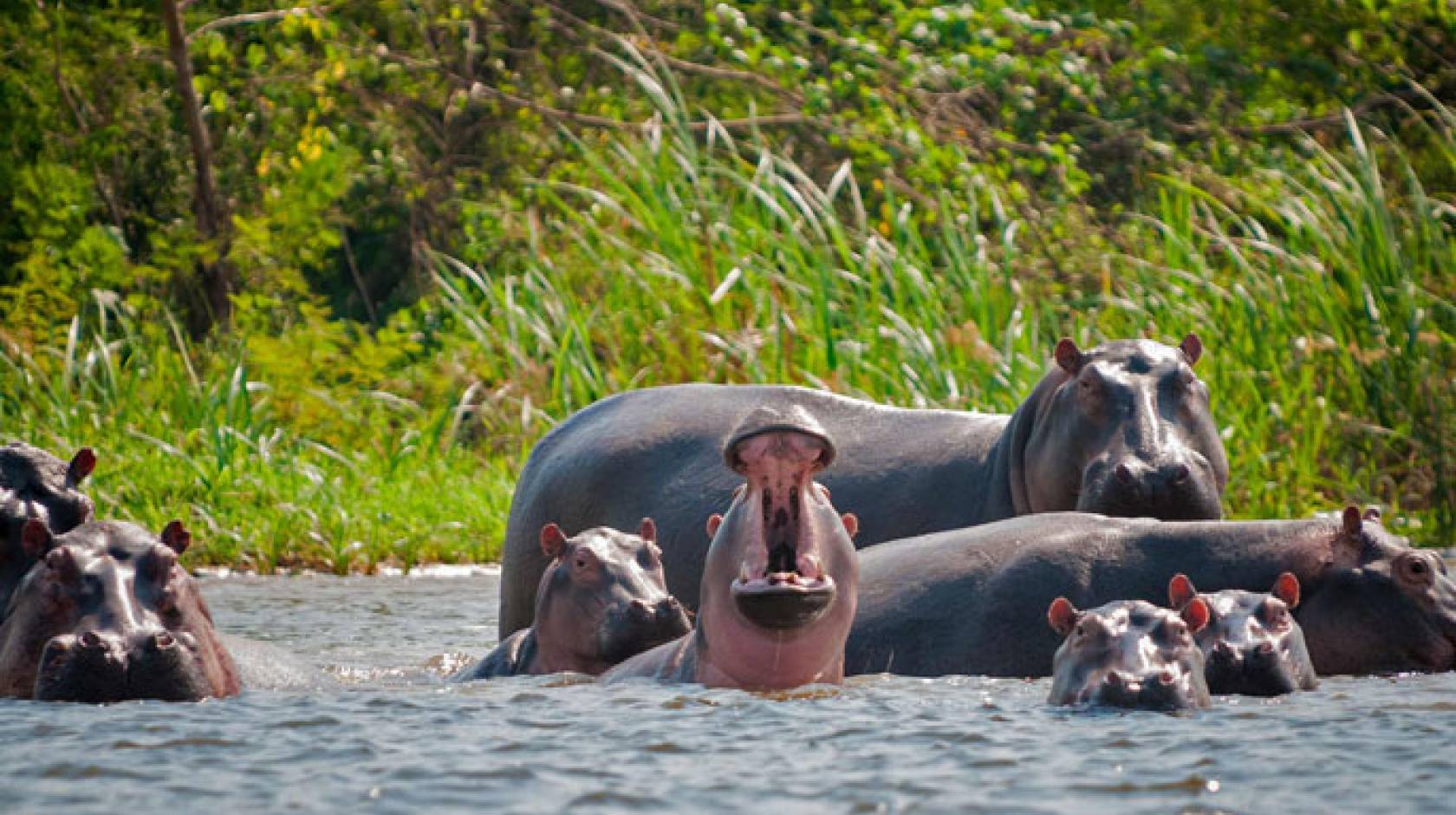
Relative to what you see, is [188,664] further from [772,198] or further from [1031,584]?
[772,198]

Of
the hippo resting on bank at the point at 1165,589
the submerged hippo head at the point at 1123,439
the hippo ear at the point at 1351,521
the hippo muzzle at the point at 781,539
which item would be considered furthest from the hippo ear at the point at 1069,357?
the hippo muzzle at the point at 781,539

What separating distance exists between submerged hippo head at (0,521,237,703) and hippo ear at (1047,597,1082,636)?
1.83m

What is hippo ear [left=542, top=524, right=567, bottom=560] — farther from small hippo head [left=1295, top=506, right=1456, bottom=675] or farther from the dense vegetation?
the dense vegetation

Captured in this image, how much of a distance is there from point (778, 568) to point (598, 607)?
3.87 ft

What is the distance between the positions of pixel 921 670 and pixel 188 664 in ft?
5.90

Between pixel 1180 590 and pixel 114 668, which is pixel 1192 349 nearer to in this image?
pixel 1180 590

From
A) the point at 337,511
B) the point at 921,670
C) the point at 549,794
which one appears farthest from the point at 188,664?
the point at 337,511

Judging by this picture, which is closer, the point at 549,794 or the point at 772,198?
the point at 549,794

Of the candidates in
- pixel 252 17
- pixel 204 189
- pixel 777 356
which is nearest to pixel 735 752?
pixel 777 356

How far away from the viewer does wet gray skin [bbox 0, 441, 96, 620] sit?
559 centimetres

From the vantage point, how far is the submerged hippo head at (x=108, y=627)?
4.80 meters

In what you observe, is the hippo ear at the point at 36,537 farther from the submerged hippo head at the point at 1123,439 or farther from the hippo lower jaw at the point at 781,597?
the submerged hippo head at the point at 1123,439

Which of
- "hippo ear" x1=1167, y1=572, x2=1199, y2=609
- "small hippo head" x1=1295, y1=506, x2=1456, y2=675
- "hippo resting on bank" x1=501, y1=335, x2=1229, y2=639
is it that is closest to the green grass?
"hippo resting on bank" x1=501, y1=335, x2=1229, y2=639

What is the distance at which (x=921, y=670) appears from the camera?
225 inches
